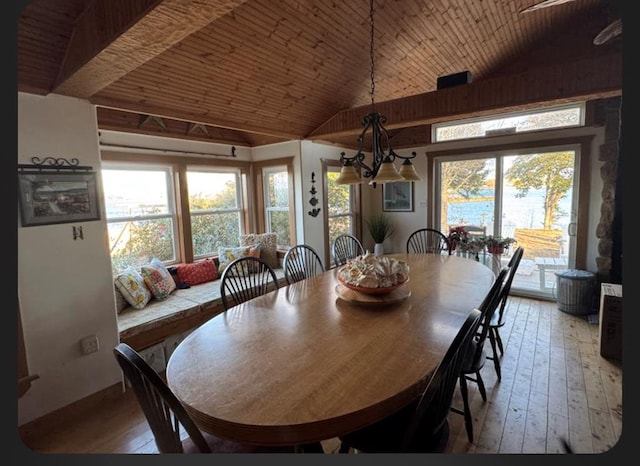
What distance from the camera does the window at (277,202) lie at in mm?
4160

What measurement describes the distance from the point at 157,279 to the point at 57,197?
1211 millimetres

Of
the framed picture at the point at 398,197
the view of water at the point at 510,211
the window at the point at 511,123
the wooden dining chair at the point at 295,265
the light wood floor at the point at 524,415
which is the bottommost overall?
the light wood floor at the point at 524,415

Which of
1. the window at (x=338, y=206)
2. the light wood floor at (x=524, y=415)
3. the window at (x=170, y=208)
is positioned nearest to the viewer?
the light wood floor at (x=524, y=415)

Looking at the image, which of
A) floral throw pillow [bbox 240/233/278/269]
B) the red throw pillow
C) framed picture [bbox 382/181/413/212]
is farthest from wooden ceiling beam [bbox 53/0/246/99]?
framed picture [bbox 382/181/413/212]

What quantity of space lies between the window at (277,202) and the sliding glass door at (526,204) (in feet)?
7.97

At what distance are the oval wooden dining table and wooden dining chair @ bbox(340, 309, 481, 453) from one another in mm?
75

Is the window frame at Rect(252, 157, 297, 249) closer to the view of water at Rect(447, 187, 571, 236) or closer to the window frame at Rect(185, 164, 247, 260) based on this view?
the window frame at Rect(185, 164, 247, 260)

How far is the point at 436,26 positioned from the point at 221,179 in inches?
115

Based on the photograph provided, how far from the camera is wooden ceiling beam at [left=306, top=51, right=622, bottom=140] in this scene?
2381mm

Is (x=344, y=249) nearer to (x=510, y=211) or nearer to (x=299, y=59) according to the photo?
(x=299, y=59)

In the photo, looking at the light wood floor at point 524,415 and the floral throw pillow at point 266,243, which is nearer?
the light wood floor at point 524,415

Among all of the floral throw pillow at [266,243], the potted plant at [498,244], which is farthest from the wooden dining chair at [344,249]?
the potted plant at [498,244]

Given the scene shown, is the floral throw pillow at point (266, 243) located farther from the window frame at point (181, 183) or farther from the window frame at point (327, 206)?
the window frame at point (327, 206)

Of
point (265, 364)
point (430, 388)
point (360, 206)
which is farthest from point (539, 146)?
point (265, 364)
